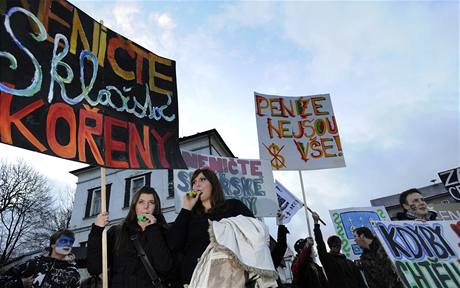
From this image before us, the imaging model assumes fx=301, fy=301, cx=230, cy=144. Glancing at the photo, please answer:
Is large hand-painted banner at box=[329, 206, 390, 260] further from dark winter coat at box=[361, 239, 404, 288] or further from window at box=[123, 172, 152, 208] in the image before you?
window at box=[123, 172, 152, 208]

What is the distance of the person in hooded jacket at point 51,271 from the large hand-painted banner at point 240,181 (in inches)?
108

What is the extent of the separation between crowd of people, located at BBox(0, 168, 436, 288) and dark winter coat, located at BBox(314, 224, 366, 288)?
4cm

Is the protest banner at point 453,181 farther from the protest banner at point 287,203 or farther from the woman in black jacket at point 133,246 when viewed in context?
the woman in black jacket at point 133,246

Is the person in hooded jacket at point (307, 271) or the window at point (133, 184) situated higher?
the window at point (133, 184)

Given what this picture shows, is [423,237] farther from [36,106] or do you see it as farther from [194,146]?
[194,146]

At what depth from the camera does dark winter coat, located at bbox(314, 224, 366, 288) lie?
428 cm

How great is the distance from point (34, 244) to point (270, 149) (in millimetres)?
26242

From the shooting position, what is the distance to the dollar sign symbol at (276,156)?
19.3 feet

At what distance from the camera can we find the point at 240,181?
253 inches

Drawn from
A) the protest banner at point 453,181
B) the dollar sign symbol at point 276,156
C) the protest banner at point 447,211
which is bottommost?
the protest banner at point 447,211

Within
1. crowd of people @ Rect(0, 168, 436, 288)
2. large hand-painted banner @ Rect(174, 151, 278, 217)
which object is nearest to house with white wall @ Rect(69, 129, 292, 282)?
large hand-painted banner @ Rect(174, 151, 278, 217)

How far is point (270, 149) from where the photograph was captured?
236 inches

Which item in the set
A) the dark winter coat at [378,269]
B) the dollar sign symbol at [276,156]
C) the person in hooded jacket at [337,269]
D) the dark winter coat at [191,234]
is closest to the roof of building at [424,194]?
the dollar sign symbol at [276,156]

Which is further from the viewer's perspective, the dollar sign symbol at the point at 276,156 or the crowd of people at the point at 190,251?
the dollar sign symbol at the point at 276,156
